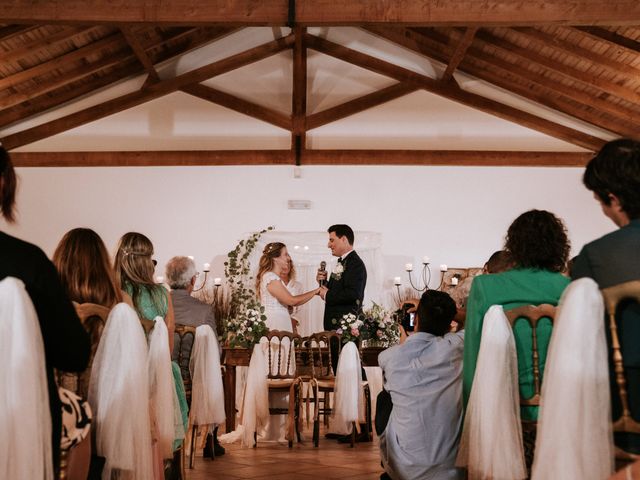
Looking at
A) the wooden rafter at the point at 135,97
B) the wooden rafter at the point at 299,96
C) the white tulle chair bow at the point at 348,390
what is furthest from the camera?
the wooden rafter at the point at 135,97

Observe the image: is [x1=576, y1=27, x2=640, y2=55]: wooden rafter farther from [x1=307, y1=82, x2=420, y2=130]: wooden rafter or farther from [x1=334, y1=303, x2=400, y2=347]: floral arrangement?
[x1=334, y1=303, x2=400, y2=347]: floral arrangement

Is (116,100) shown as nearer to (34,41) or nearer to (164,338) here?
(34,41)

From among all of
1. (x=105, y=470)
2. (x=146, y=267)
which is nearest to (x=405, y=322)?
(x=146, y=267)

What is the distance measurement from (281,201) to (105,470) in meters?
7.97

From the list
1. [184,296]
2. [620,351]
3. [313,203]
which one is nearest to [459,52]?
[313,203]

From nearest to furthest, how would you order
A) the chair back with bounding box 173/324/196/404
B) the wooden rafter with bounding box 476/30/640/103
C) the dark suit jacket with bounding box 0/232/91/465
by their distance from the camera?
the dark suit jacket with bounding box 0/232/91/465 → the chair back with bounding box 173/324/196/404 → the wooden rafter with bounding box 476/30/640/103

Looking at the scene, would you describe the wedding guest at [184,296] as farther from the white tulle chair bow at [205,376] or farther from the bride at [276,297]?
the bride at [276,297]

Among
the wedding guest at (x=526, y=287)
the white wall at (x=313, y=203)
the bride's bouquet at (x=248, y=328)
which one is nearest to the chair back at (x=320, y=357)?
the bride's bouquet at (x=248, y=328)

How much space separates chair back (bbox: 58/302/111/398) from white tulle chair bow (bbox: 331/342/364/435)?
3.23m

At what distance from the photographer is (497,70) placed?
977 centimetres

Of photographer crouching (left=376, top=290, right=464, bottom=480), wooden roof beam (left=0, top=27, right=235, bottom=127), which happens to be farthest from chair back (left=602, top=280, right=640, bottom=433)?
wooden roof beam (left=0, top=27, right=235, bottom=127)

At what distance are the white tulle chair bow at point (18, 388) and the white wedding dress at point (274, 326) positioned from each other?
4466 millimetres

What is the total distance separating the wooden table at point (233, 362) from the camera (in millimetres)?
5840

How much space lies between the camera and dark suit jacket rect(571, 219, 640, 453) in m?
1.65
